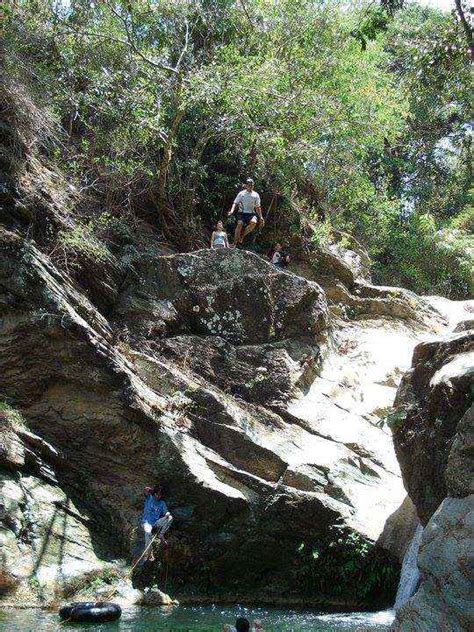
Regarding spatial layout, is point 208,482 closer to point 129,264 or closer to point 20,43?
point 129,264

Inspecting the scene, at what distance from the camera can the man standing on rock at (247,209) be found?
18141mm

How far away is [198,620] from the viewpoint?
11.0 metres

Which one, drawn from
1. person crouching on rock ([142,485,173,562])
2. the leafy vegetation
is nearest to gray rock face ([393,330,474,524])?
the leafy vegetation

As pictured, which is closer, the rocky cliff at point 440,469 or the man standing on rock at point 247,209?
the rocky cliff at point 440,469

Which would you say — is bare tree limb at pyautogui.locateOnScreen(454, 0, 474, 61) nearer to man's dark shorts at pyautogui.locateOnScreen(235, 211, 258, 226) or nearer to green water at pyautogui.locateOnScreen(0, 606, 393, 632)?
man's dark shorts at pyautogui.locateOnScreen(235, 211, 258, 226)

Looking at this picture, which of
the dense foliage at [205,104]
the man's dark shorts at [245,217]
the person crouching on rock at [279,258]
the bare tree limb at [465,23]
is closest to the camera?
the bare tree limb at [465,23]

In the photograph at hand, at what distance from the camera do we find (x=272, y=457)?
525 inches

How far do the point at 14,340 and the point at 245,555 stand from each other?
216 inches

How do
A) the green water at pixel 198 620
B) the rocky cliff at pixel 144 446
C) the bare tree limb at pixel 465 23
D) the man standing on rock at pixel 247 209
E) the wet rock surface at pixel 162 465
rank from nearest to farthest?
the green water at pixel 198 620, the bare tree limb at pixel 465 23, the rocky cliff at pixel 144 446, the wet rock surface at pixel 162 465, the man standing on rock at pixel 247 209

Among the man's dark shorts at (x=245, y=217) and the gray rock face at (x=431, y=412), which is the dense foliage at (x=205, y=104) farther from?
the gray rock face at (x=431, y=412)

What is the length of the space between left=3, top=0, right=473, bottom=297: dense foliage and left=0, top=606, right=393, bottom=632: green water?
6.96m

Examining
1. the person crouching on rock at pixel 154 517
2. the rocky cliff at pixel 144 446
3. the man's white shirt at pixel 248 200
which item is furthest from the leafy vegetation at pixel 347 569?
the man's white shirt at pixel 248 200

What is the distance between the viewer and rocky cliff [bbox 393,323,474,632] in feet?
A: 26.4

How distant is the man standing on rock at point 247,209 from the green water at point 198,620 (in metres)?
9.48
